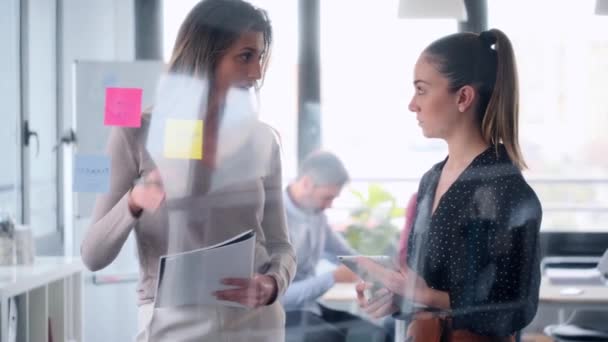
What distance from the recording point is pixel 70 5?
4.75 feet

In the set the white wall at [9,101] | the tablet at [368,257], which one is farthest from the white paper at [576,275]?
the white wall at [9,101]

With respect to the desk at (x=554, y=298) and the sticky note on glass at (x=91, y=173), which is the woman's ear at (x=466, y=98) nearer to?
the desk at (x=554, y=298)

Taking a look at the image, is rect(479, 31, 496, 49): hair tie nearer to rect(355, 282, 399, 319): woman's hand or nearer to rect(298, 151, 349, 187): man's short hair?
rect(298, 151, 349, 187): man's short hair

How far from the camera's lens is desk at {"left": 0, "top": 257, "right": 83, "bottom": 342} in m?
1.49

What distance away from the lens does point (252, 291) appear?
131cm

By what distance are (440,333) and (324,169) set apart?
1.18 feet

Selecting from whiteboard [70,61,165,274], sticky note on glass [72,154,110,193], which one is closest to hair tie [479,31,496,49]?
whiteboard [70,61,165,274]

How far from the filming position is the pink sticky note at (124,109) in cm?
135

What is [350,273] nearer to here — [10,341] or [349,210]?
[349,210]

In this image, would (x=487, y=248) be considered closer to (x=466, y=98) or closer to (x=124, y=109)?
(x=466, y=98)

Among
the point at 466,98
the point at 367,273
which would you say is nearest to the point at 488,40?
the point at 466,98

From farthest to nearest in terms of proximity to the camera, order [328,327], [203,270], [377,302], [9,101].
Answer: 1. [9,101]
2. [328,327]
3. [377,302]
4. [203,270]

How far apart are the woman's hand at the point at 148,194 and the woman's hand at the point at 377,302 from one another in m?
0.39

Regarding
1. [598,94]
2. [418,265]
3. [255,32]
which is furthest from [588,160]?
[255,32]
